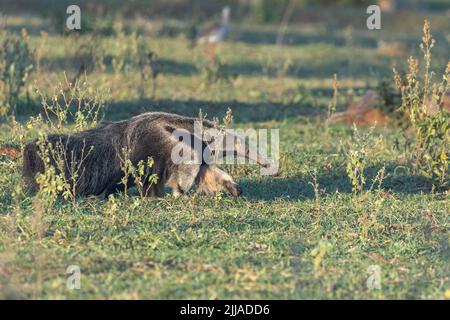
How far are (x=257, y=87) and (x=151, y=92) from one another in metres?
1.65

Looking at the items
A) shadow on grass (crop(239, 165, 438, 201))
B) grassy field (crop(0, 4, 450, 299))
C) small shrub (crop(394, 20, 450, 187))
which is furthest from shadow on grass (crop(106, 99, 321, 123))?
small shrub (crop(394, 20, 450, 187))

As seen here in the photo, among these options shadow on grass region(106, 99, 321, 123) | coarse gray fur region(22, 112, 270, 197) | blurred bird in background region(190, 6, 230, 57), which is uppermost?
blurred bird in background region(190, 6, 230, 57)

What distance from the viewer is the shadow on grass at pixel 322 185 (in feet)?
26.7

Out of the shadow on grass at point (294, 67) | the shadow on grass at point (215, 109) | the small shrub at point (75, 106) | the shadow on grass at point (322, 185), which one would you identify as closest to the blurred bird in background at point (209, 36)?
the shadow on grass at point (294, 67)

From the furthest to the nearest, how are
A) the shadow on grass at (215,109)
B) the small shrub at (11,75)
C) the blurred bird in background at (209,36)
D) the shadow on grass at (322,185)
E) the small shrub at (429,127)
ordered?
1. the blurred bird in background at (209,36)
2. the shadow on grass at (215,109)
3. the small shrub at (11,75)
4. the small shrub at (429,127)
5. the shadow on grass at (322,185)

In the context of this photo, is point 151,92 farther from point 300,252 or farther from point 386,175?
point 300,252

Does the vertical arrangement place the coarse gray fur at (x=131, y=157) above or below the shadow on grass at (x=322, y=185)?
above

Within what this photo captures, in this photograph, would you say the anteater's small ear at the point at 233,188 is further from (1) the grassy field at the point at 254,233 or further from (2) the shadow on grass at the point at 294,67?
(2) the shadow on grass at the point at 294,67

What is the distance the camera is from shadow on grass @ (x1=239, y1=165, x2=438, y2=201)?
8141 millimetres

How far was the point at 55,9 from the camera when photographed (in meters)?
18.8

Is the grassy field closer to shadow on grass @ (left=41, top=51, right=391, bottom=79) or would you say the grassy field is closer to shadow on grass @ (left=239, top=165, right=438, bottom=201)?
shadow on grass @ (left=239, top=165, right=438, bottom=201)

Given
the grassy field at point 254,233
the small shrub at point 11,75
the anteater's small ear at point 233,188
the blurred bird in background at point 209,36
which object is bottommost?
the grassy field at point 254,233

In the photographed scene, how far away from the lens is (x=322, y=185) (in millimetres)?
A: 8625

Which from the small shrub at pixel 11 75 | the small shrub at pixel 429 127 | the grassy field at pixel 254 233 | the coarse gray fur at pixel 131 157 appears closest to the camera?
the grassy field at pixel 254 233
